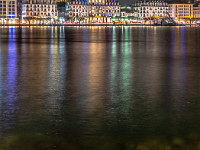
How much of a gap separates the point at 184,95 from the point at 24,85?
16.5ft

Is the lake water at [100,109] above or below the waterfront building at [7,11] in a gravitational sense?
below

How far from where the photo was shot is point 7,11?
17862 cm

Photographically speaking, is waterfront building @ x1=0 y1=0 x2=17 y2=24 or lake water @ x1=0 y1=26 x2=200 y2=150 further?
waterfront building @ x1=0 y1=0 x2=17 y2=24

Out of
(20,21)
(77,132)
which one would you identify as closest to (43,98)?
(77,132)

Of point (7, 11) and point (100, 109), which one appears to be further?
point (7, 11)

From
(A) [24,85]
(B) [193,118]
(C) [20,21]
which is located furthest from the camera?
(C) [20,21]

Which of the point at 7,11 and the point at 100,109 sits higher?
the point at 7,11

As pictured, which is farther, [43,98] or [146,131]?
[43,98]

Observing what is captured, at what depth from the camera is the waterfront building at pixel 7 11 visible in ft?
582

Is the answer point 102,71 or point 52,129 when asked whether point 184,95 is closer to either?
point 52,129

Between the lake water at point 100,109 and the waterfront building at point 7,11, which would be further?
the waterfront building at point 7,11

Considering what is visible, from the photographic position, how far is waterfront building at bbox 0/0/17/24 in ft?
582

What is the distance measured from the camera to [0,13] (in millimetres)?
176625

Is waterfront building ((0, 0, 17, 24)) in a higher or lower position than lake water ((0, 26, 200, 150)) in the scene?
higher
